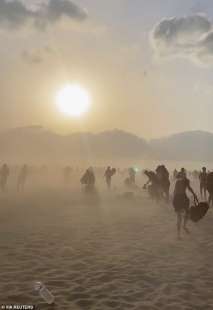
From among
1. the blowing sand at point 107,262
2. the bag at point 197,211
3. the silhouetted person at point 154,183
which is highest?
the silhouetted person at point 154,183

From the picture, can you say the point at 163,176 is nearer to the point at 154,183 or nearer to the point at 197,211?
the point at 154,183

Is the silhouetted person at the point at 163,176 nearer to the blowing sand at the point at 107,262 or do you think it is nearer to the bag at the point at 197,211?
the blowing sand at the point at 107,262

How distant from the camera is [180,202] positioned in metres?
14.2

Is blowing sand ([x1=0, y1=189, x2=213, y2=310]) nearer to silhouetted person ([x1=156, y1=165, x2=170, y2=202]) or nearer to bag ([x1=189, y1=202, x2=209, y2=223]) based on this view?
bag ([x1=189, y1=202, x2=209, y2=223])

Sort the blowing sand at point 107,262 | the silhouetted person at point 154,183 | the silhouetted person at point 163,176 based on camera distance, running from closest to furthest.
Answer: the blowing sand at point 107,262 < the silhouetted person at point 163,176 < the silhouetted person at point 154,183

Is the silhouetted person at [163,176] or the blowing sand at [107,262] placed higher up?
the silhouetted person at [163,176]

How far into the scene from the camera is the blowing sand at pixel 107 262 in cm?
810

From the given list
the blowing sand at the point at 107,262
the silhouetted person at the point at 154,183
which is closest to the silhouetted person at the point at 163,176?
the silhouetted person at the point at 154,183

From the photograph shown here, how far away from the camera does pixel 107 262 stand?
35.0 ft

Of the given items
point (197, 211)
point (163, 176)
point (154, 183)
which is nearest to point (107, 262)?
point (197, 211)

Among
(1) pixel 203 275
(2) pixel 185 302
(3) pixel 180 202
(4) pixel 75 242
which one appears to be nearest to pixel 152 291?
(2) pixel 185 302

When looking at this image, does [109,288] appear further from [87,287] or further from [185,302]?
[185,302]

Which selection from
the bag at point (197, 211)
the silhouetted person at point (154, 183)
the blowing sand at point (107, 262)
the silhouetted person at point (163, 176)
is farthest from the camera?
the silhouetted person at point (154, 183)

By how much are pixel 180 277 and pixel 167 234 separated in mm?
5220
